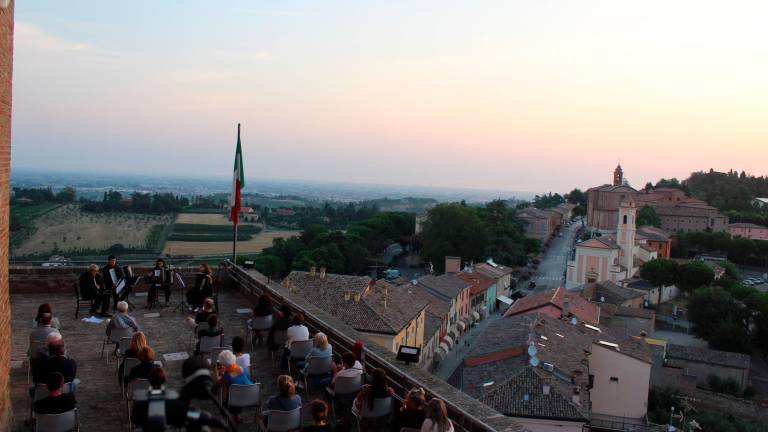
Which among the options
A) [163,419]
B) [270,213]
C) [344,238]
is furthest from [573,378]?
[270,213]

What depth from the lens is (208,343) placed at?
329 inches

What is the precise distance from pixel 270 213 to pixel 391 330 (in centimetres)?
11204

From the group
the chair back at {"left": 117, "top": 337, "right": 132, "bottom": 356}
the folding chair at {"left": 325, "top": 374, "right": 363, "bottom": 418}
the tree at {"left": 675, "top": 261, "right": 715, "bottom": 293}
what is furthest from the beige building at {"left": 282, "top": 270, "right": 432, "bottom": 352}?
the tree at {"left": 675, "top": 261, "right": 715, "bottom": 293}

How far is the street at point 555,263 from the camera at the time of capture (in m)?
63.9

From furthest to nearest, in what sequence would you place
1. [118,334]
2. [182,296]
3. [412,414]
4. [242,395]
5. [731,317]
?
[731,317]
[182,296]
[118,334]
[242,395]
[412,414]

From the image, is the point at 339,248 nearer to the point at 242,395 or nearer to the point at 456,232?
the point at 456,232

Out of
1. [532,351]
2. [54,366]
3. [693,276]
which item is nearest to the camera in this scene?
[54,366]

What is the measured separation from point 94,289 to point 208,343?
4106 millimetres

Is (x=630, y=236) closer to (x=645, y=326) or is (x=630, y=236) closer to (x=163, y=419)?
(x=645, y=326)

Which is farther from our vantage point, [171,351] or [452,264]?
[452,264]

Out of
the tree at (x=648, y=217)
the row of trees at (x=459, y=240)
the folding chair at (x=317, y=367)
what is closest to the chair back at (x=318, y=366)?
the folding chair at (x=317, y=367)

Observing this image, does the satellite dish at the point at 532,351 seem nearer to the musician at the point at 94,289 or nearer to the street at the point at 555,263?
the musician at the point at 94,289

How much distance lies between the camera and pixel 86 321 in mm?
11008

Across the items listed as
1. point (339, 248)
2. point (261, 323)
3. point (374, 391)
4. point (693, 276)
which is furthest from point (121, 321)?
point (693, 276)
